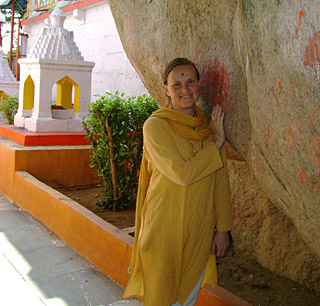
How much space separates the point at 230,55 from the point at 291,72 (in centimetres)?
74

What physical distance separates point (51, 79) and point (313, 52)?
5.57 m

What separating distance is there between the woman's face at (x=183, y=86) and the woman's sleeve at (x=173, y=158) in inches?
5.4

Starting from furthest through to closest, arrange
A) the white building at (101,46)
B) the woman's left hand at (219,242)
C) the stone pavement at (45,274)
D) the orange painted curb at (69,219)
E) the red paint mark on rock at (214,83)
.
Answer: the white building at (101,46)
the orange painted curb at (69,219)
the stone pavement at (45,274)
the red paint mark on rock at (214,83)
the woman's left hand at (219,242)

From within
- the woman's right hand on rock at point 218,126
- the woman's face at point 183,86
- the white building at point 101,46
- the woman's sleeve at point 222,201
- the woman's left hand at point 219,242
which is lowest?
the woman's left hand at point 219,242

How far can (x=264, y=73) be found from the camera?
1711mm

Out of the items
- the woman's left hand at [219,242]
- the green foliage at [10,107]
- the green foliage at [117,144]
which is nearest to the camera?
the woman's left hand at [219,242]

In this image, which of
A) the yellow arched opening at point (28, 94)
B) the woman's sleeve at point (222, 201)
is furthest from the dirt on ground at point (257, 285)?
the yellow arched opening at point (28, 94)

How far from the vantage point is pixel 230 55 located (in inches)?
88.9

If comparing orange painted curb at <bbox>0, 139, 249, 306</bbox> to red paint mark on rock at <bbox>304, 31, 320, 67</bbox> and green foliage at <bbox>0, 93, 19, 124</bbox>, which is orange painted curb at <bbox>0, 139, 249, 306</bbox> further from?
green foliage at <bbox>0, 93, 19, 124</bbox>

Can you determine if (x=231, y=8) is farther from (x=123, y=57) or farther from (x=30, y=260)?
(x=123, y=57)

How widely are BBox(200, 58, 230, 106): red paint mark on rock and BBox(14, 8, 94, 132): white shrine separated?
14.7ft

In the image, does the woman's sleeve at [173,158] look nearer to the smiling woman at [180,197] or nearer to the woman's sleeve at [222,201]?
the smiling woman at [180,197]

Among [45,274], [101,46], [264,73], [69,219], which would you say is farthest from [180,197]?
[101,46]

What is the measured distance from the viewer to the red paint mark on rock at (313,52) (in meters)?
1.46
